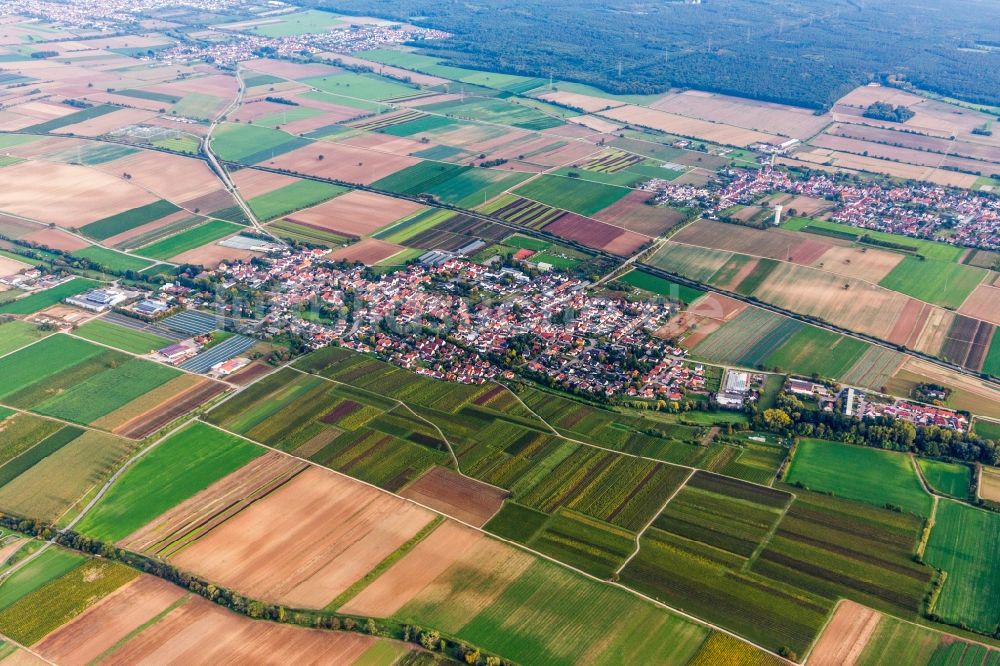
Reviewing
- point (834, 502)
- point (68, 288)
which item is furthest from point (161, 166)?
point (834, 502)

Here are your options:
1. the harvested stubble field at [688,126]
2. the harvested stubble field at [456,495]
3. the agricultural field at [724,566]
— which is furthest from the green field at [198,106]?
the agricultural field at [724,566]

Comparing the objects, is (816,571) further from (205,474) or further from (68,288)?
(68,288)

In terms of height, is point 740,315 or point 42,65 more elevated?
point 42,65

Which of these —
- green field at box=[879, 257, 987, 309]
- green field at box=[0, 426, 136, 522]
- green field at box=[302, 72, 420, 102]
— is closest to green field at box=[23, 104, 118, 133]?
green field at box=[302, 72, 420, 102]

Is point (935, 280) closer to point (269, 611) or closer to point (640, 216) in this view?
point (640, 216)

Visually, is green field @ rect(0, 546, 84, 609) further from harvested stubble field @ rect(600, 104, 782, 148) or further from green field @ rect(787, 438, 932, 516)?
harvested stubble field @ rect(600, 104, 782, 148)

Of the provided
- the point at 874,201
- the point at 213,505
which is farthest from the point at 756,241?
the point at 213,505

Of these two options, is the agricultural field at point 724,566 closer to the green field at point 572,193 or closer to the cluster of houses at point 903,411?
the cluster of houses at point 903,411
